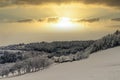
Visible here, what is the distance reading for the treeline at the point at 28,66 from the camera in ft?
56.3

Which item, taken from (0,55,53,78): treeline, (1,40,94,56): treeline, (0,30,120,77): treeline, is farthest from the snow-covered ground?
(1,40,94,56): treeline

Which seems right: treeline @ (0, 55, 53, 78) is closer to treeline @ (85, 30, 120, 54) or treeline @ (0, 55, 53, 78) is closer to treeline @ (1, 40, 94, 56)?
treeline @ (1, 40, 94, 56)

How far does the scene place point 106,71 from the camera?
1329 cm

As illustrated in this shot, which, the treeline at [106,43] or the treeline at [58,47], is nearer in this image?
the treeline at [106,43]

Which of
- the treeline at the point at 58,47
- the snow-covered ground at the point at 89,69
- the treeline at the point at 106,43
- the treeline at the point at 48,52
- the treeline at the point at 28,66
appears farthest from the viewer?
the treeline at the point at 58,47

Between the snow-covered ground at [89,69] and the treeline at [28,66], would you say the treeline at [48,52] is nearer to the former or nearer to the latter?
the treeline at [28,66]

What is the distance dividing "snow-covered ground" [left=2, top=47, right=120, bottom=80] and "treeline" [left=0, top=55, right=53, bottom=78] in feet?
2.70

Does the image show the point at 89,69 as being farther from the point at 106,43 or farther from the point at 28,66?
the point at 106,43

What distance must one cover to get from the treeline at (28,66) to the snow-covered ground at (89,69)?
82 cm

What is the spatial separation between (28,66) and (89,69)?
4.27 m

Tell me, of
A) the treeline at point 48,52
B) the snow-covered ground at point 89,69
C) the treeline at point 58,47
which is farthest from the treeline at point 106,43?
the snow-covered ground at point 89,69

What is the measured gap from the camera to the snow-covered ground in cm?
1284

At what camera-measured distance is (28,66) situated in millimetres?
18219

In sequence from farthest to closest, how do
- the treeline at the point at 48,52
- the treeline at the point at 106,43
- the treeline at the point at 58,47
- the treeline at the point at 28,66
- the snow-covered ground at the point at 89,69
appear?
the treeline at the point at 58,47 < the treeline at the point at 106,43 < the treeline at the point at 48,52 < the treeline at the point at 28,66 < the snow-covered ground at the point at 89,69
